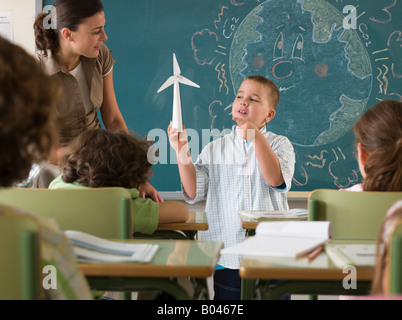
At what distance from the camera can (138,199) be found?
6.40ft

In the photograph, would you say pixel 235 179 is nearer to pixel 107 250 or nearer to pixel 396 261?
pixel 107 250

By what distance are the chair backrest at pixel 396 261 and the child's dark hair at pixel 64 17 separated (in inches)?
83.9

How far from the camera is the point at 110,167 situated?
1.92 m

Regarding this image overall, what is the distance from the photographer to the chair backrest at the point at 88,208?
5.25 feet

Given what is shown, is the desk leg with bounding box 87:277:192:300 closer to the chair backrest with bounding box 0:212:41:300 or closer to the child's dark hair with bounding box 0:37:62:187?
the chair backrest with bounding box 0:212:41:300

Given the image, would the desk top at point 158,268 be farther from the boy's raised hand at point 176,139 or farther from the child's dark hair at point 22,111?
the boy's raised hand at point 176,139

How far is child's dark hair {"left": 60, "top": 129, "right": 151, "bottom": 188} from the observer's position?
1.90m

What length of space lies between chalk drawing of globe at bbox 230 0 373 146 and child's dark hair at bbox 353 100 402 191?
6.12 feet

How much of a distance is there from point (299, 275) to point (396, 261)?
0.23 metres

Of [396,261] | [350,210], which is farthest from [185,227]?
[396,261]

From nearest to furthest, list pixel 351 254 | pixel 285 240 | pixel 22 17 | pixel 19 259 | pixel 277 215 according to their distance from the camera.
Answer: pixel 19 259 < pixel 351 254 < pixel 285 240 < pixel 277 215 < pixel 22 17

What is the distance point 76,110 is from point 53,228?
1984 mm

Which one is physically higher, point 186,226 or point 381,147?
point 381,147

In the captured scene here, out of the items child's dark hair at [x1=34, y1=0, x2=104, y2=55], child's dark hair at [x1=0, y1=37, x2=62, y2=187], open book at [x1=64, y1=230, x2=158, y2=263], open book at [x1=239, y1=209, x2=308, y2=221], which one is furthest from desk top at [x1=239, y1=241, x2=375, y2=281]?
child's dark hair at [x1=34, y1=0, x2=104, y2=55]
